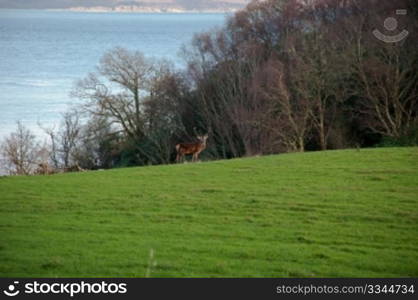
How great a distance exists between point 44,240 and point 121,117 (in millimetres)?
39870

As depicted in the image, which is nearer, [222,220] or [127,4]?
[222,220]

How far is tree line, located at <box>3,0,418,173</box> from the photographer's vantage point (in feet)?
124

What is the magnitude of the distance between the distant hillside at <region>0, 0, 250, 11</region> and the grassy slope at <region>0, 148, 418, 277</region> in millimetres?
10529

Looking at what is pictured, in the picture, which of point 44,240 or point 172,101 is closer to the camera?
point 44,240

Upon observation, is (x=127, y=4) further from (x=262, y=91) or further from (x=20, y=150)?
(x=20, y=150)

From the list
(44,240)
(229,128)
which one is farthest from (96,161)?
(44,240)

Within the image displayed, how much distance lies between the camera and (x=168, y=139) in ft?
154

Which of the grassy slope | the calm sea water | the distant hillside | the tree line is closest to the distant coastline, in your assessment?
the distant hillside

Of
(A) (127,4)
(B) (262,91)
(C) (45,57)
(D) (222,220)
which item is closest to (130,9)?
(A) (127,4)

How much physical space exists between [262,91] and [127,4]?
10.7 metres

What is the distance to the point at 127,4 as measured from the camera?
40906 mm

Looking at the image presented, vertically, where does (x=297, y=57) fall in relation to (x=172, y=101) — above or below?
above

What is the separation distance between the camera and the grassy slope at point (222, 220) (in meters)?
9.77

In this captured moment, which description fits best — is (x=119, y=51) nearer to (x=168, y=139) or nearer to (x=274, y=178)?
(x=168, y=139)
